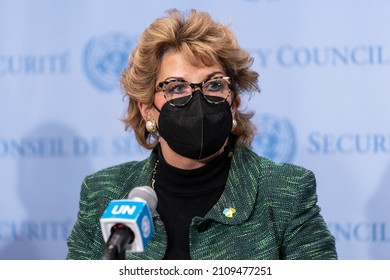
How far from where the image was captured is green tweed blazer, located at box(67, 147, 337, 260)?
1.95 m

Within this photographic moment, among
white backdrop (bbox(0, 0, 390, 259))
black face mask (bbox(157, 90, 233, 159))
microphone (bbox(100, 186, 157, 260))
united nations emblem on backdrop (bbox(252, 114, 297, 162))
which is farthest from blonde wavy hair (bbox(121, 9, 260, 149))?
microphone (bbox(100, 186, 157, 260))

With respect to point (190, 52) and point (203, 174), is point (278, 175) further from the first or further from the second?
point (190, 52)

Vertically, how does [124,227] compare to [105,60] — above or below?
below

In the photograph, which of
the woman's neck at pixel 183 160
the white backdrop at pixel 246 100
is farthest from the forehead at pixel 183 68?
the white backdrop at pixel 246 100

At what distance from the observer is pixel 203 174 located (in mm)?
2098

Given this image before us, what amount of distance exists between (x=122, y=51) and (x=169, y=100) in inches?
38.1

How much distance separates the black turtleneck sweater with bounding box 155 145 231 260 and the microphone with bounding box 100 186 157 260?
2.49 ft

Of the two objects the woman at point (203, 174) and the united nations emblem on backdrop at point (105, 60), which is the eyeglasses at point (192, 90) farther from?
the united nations emblem on backdrop at point (105, 60)

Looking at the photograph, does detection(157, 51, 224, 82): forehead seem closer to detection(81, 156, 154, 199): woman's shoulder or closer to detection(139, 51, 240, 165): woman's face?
detection(139, 51, 240, 165): woman's face

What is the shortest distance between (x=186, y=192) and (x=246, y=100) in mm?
606

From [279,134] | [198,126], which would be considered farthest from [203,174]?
[279,134]

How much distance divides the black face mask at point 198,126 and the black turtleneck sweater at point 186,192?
81mm

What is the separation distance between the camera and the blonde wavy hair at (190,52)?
6.76 feet
